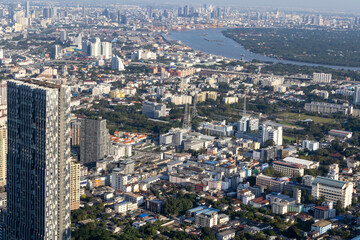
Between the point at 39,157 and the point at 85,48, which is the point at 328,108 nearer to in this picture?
the point at 39,157

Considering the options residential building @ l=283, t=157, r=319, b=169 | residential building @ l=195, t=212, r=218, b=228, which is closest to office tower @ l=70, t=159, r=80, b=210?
residential building @ l=195, t=212, r=218, b=228

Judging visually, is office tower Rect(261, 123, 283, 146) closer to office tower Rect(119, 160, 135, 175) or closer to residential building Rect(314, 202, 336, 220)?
office tower Rect(119, 160, 135, 175)

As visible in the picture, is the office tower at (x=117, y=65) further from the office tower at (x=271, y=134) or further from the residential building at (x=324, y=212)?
the residential building at (x=324, y=212)

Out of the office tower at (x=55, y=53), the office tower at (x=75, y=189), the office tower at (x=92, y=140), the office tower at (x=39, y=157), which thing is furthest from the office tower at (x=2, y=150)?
the office tower at (x=55, y=53)

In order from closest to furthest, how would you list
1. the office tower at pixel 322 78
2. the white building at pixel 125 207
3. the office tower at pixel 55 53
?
the white building at pixel 125 207, the office tower at pixel 322 78, the office tower at pixel 55 53

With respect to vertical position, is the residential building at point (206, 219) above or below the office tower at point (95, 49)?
below

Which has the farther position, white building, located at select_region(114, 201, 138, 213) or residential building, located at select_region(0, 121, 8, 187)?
residential building, located at select_region(0, 121, 8, 187)
